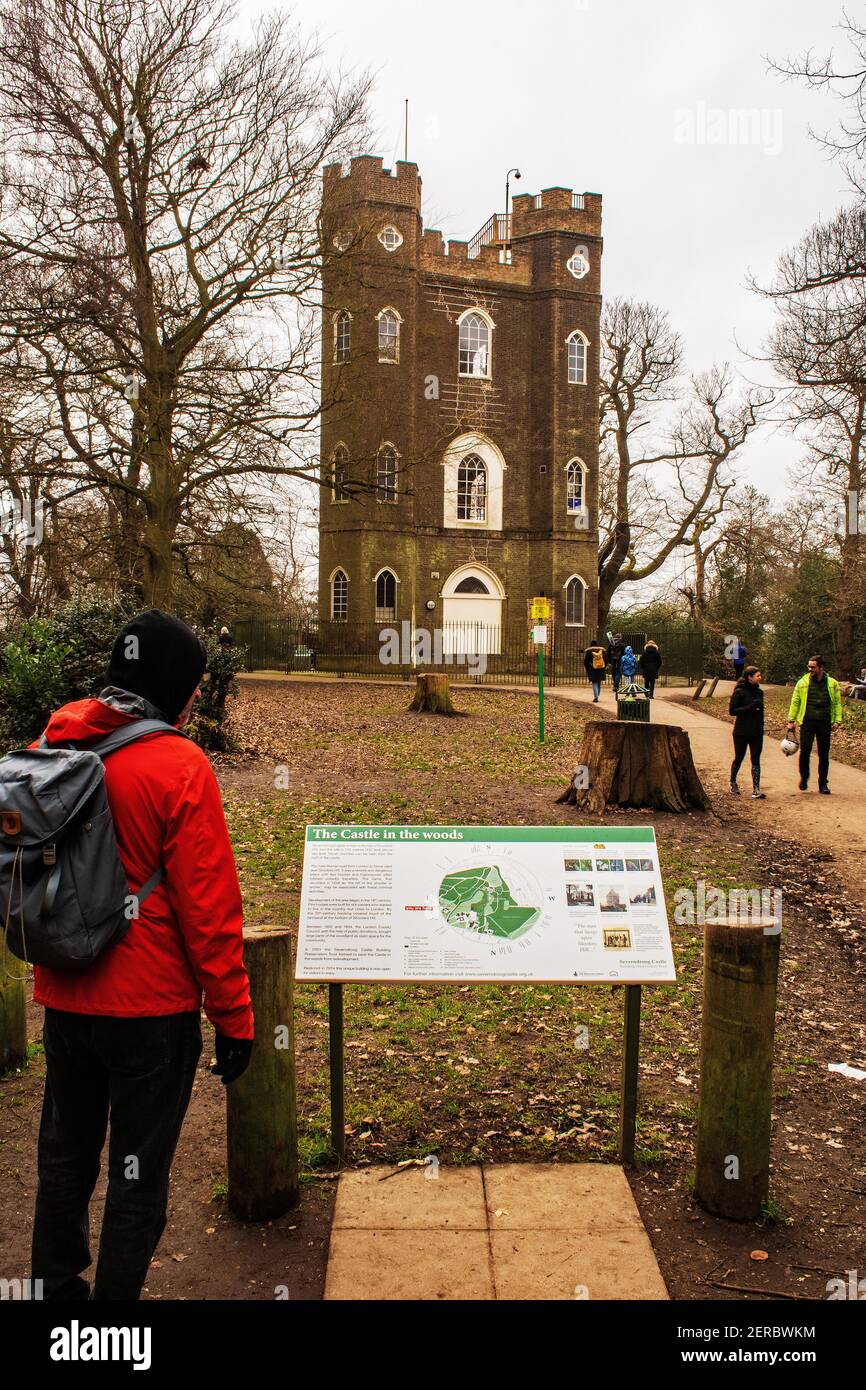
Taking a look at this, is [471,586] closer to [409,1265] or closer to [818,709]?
[818,709]

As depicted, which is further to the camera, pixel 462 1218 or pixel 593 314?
pixel 593 314

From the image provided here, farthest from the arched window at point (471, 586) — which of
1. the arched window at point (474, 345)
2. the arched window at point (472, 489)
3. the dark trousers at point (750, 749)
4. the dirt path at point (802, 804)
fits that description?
the dark trousers at point (750, 749)

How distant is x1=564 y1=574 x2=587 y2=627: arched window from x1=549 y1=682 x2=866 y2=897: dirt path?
18.8m

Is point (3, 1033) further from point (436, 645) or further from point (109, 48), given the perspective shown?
point (436, 645)

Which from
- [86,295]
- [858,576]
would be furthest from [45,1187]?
[858,576]

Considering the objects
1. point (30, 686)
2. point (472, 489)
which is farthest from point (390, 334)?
point (30, 686)

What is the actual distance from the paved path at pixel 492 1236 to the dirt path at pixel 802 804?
5.88 metres

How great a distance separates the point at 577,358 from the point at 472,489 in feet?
21.0

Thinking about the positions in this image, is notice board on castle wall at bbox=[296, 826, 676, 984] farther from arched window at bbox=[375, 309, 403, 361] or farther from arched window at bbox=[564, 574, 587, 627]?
arched window at bbox=[564, 574, 587, 627]

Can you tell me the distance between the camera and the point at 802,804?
507 inches

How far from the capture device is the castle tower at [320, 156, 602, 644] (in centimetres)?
3581

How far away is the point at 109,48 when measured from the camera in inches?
696

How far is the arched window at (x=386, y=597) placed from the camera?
36312 mm
